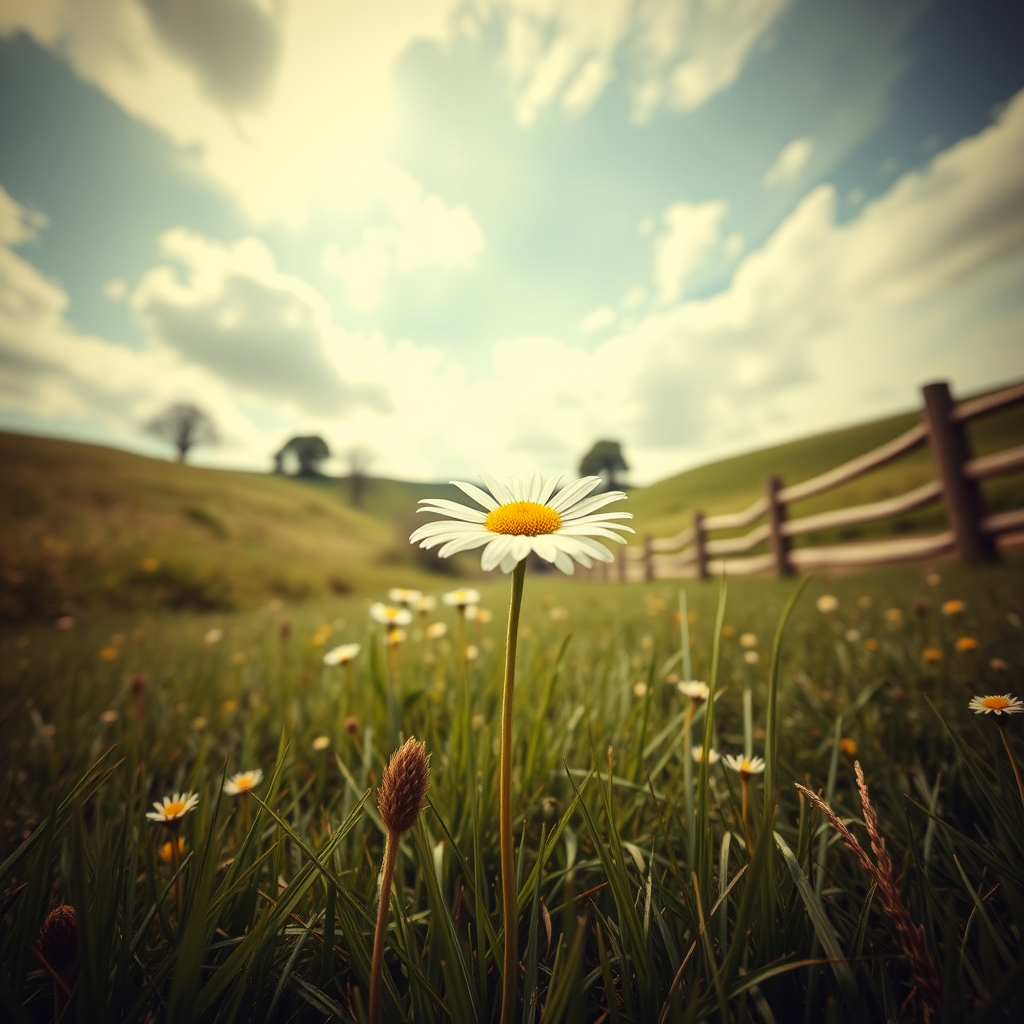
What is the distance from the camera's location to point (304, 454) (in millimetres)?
72062

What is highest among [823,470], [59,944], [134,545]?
[823,470]

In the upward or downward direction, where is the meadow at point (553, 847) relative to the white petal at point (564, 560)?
downward

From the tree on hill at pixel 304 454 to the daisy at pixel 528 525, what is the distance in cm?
7685

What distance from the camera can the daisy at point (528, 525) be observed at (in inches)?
25.7

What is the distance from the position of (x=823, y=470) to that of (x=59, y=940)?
3976 centimetres

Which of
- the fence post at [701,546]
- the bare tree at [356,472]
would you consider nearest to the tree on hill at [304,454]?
the bare tree at [356,472]

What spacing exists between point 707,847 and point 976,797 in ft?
2.59

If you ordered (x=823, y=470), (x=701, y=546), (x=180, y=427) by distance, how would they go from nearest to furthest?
(x=701, y=546) < (x=823, y=470) < (x=180, y=427)

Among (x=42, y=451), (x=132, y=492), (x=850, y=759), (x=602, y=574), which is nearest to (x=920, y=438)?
(x=850, y=759)

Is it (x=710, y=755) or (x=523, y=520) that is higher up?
(x=523, y=520)

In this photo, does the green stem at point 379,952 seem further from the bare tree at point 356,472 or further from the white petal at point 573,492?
the bare tree at point 356,472

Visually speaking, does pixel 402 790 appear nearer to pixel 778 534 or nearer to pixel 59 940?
pixel 59 940

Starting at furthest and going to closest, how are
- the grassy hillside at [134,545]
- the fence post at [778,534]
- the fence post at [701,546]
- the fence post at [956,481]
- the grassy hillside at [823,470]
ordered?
the grassy hillside at [823,470], the fence post at [701,546], the grassy hillside at [134,545], the fence post at [778,534], the fence post at [956,481]

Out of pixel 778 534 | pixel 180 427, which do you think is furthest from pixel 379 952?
pixel 180 427
